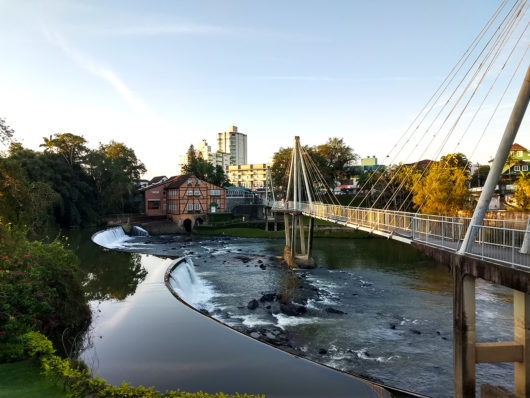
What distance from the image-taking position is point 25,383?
10.1 meters

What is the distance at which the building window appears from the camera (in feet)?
243

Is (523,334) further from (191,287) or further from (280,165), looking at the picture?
(280,165)

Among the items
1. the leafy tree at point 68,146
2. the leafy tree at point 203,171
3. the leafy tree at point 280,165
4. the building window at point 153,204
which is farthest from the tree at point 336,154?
the leafy tree at point 68,146

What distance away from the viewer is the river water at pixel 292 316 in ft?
50.4

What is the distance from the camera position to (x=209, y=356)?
51.9 ft

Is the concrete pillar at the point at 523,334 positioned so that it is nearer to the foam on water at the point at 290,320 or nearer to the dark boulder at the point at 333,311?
the foam on water at the point at 290,320

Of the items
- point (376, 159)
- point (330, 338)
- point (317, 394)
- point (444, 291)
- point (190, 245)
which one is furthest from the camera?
point (376, 159)

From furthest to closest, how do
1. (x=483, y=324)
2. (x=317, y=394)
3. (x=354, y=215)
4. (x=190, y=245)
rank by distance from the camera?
(x=190, y=245)
(x=354, y=215)
(x=483, y=324)
(x=317, y=394)

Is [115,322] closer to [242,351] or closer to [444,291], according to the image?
[242,351]

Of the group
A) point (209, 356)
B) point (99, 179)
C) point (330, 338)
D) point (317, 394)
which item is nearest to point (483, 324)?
point (330, 338)

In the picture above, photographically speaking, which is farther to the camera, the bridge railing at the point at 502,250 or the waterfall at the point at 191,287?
the waterfall at the point at 191,287

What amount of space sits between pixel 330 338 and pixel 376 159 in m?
143

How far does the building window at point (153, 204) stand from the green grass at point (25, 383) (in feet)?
212

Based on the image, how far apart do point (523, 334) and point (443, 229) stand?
4.15 metres
